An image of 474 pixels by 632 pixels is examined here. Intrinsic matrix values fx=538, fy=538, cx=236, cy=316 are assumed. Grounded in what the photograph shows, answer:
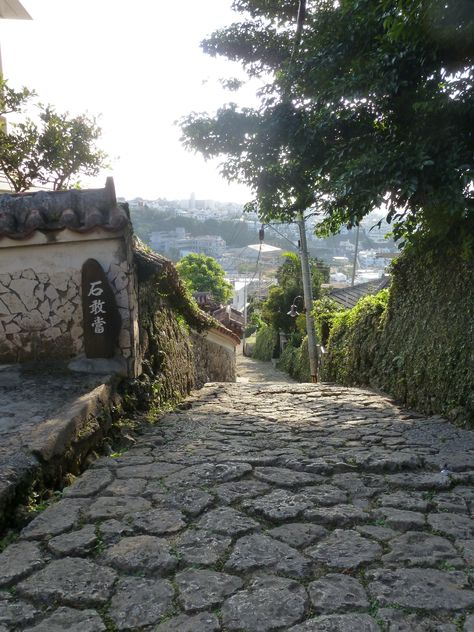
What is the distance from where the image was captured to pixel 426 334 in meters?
7.30

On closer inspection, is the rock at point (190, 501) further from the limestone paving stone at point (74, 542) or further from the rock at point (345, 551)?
the rock at point (345, 551)

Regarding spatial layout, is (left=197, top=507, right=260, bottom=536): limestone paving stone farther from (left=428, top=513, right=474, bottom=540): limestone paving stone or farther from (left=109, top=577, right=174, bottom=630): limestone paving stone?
(left=428, top=513, right=474, bottom=540): limestone paving stone

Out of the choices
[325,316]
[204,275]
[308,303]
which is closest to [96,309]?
[325,316]

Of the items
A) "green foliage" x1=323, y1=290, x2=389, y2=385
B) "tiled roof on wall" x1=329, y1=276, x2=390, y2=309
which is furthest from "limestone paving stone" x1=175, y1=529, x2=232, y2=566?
"tiled roof on wall" x1=329, y1=276, x2=390, y2=309

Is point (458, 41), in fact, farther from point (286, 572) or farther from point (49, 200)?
point (286, 572)

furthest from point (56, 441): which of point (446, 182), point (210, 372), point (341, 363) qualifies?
point (210, 372)

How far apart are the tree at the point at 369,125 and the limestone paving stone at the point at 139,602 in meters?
4.17

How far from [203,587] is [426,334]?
5.51 metres

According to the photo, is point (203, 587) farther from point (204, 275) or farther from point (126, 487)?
point (204, 275)

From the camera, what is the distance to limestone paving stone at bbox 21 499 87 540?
325cm

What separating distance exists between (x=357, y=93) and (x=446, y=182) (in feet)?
5.79

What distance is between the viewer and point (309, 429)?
608 centimetres

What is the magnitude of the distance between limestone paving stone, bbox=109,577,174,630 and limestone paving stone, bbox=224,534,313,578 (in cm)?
38

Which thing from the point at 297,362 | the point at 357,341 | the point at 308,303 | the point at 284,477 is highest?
the point at 308,303
